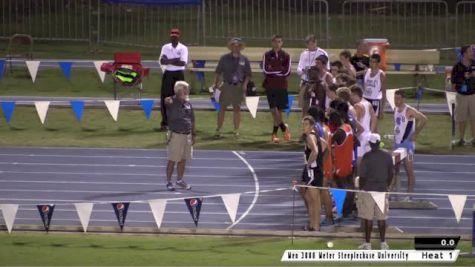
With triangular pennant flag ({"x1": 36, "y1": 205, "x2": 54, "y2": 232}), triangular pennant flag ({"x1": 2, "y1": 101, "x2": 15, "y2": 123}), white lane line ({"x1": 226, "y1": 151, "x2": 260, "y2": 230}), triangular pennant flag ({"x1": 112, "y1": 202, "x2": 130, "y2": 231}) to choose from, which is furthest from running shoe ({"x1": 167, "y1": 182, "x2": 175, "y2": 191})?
triangular pennant flag ({"x1": 2, "y1": 101, "x2": 15, "y2": 123})

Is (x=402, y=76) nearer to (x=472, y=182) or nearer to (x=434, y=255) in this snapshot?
(x=472, y=182)

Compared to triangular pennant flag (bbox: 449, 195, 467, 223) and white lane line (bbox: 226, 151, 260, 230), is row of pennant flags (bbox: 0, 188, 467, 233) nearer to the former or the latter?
triangular pennant flag (bbox: 449, 195, 467, 223)

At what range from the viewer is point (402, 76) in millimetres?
34531

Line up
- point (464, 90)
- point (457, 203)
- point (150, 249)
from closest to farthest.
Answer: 1. point (150, 249)
2. point (457, 203)
3. point (464, 90)

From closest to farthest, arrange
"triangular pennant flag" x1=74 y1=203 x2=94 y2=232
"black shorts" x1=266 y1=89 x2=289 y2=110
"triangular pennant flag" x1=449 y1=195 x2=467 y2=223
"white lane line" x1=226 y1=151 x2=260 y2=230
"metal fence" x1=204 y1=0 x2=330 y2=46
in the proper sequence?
"triangular pennant flag" x1=449 y1=195 x2=467 y2=223 < "triangular pennant flag" x1=74 y1=203 x2=94 y2=232 < "white lane line" x1=226 y1=151 x2=260 y2=230 < "black shorts" x1=266 y1=89 x2=289 y2=110 < "metal fence" x1=204 y1=0 x2=330 y2=46

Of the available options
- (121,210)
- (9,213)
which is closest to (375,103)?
(121,210)

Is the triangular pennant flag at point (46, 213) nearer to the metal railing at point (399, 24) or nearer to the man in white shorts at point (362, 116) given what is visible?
the man in white shorts at point (362, 116)

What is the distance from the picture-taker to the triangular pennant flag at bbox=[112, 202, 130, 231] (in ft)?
58.5

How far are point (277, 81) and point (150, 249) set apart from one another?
8.81 meters

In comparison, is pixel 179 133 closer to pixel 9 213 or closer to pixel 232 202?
pixel 232 202

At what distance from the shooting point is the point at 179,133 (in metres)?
21.3

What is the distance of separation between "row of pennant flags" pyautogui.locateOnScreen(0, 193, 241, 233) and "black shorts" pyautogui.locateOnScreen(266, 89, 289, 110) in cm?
750

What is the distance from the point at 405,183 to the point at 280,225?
376 cm

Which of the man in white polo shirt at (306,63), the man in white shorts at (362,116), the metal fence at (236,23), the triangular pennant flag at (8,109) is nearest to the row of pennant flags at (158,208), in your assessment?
the man in white shorts at (362,116)
